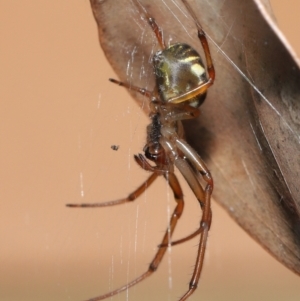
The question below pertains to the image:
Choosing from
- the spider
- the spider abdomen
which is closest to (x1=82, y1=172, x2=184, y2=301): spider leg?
the spider

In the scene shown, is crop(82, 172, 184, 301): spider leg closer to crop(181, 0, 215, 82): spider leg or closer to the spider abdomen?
the spider abdomen

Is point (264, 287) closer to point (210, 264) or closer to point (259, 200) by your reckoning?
point (210, 264)

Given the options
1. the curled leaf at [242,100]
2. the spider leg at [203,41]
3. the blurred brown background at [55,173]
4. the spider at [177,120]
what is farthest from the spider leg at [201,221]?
the blurred brown background at [55,173]

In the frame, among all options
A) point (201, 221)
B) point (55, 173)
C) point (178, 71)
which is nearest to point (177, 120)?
point (178, 71)

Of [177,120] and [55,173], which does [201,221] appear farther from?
[55,173]

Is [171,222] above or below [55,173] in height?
above

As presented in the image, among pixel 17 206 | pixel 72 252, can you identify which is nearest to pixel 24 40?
pixel 17 206

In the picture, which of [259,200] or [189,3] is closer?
[189,3]
